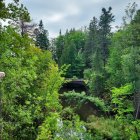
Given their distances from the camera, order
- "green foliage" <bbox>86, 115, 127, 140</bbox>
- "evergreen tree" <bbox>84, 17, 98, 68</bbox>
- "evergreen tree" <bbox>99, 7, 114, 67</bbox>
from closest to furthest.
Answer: "green foliage" <bbox>86, 115, 127, 140</bbox> → "evergreen tree" <bbox>99, 7, 114, 67</bbox> → "evergreen tree" <bbox>84, 17, 98, 68</bbox>

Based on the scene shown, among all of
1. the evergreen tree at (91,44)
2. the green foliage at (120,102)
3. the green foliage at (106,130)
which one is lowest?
the green foliage at (106,130)

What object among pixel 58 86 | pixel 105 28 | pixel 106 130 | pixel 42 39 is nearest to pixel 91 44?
pixel 105 28

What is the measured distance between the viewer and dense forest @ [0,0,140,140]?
12.1 meters

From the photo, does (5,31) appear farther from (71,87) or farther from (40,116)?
Result: (71,87)

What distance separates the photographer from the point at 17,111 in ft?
48.4

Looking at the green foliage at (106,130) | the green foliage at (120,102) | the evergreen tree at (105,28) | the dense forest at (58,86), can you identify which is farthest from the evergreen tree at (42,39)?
the green foliage at (120,102)

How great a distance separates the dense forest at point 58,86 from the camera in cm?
1212

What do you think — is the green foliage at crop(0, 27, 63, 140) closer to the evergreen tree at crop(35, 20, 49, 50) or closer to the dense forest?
the dense forest

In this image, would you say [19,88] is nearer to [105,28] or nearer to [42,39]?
[105,28]

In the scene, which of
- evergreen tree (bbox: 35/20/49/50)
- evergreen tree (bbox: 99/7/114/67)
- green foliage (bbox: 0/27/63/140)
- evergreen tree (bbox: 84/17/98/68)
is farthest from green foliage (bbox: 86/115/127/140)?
evergreen tree (bbox: 35/20/49/50)

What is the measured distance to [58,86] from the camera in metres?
21.2

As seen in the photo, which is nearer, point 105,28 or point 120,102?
point 120,102

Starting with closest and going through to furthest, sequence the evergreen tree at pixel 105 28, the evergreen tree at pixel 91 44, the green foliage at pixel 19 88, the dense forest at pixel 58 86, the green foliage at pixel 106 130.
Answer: the green foliage at pixel 19 88, the dense forest at pixel 58 86, the green foliage at pixel 106 130, the evergreen tree at pixel 105 28, the evergreen tree at pixel 91 44

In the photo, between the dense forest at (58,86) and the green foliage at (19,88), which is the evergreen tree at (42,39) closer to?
the dense forest at (58,86)
